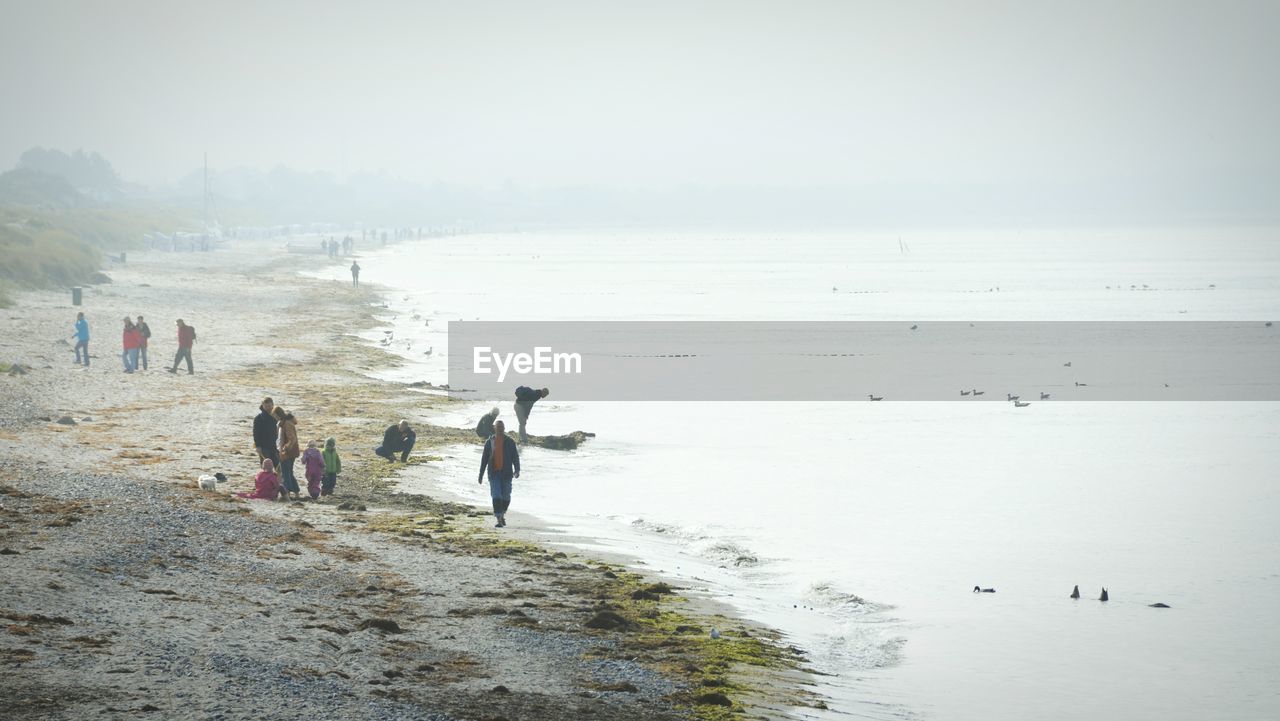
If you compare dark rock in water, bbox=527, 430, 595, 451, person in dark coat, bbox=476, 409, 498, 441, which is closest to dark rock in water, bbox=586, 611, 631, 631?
person in dark coat, bbox=476, 409, 498, 441

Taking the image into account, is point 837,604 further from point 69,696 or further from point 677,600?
point 69,696

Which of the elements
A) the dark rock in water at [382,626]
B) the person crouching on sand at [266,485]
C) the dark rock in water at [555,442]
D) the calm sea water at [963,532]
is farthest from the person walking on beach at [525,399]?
the dark rock in water at [382,626]

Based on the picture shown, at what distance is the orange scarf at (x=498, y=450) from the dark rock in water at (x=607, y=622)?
487cm

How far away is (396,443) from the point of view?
21812mm

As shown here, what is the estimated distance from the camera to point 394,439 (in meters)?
21.7

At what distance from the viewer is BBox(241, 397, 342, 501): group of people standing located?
58.1ft

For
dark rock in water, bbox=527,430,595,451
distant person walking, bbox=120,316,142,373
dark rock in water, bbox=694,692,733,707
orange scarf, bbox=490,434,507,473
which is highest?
distant person walking, bbox=120,316,142,373

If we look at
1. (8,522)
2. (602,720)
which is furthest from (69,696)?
(8,522)

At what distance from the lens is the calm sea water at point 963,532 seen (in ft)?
42.6

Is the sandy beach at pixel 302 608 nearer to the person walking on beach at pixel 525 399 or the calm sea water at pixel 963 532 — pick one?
the calm sea water at pixel 963 532

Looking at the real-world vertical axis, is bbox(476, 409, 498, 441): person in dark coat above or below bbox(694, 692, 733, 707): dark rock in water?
above

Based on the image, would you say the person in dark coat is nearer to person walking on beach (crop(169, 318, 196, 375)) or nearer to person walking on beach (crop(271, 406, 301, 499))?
person walking on beach (crop(271, 406, 301, 499))

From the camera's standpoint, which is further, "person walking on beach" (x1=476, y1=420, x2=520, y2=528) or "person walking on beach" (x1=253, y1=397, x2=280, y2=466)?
"person walking on beach" (x1=253, y1=397, x2=280, y2=466)

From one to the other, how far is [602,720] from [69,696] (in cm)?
414
